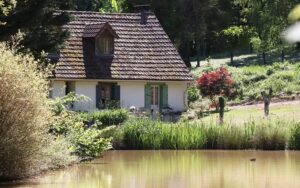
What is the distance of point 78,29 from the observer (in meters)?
43.6

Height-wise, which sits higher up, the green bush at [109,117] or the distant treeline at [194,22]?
the distant treeline at [194,22]

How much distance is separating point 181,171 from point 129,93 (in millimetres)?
19562

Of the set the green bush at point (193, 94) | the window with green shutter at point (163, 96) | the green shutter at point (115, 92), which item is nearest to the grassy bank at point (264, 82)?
the green bush at point (193, 94)

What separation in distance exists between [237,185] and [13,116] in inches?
243

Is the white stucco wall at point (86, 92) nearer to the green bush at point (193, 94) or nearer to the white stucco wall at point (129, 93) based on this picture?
the white stucco wall at point (129, 93)

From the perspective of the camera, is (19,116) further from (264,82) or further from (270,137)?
(264,82)

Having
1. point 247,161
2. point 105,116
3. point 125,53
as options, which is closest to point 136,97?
point 125,53

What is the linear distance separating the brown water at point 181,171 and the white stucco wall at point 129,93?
1113cm

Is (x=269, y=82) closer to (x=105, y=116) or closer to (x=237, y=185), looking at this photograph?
(x=105, y=116)

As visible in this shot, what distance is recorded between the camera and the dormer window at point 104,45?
42844mm

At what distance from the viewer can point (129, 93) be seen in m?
42.9

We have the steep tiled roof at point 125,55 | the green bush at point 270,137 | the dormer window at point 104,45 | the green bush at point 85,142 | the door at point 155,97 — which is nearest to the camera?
the green bush at point 85,142

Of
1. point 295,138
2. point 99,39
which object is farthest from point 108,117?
point 99,39

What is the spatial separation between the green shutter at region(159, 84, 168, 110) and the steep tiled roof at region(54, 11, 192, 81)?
889 millimetres
